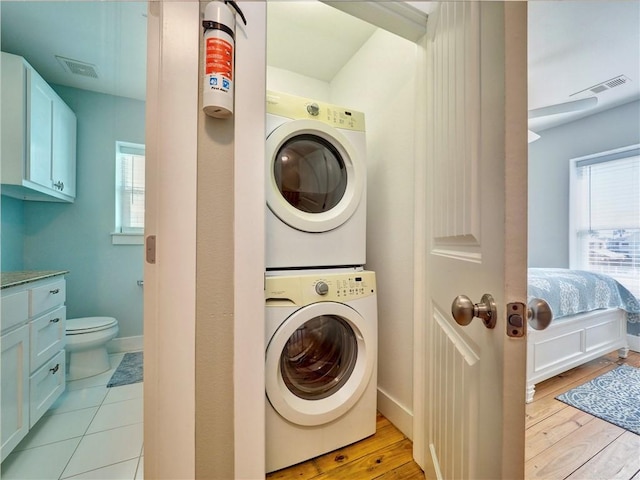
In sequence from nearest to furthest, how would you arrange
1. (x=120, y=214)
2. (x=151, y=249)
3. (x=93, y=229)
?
(x=151, y=249) → (x=93, y=229) → (x=120, y=214)

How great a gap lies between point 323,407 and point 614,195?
389 cm

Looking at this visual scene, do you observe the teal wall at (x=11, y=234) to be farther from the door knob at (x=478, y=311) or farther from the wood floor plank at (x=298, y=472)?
the door knob at (x=478, y=311)

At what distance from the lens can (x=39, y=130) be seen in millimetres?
1717

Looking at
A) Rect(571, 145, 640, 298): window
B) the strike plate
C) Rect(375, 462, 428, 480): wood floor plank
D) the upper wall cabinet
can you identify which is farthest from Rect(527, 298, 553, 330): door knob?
Rect(571, 145, 640, 298): window

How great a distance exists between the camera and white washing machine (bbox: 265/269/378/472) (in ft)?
3.44

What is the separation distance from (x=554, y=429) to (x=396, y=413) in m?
0.83

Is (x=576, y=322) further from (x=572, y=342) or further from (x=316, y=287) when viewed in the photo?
(x=316, y=287)

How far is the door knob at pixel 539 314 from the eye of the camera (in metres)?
0.45

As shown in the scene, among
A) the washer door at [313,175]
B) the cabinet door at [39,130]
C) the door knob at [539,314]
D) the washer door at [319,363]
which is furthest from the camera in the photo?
the cabinet door at [39,130]

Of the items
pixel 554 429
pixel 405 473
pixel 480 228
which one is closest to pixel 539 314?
pixel 480 228

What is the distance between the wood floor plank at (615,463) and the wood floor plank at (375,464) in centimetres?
66

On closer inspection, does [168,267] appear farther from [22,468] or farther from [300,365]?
[22,468]

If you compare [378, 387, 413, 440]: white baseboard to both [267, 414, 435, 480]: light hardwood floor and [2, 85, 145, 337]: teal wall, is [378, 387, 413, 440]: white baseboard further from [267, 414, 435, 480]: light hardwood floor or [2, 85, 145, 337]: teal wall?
[2, 85, 145, 337]: teal wall

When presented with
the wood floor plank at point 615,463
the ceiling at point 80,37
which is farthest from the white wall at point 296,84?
the wood floor plank at point 615,463
